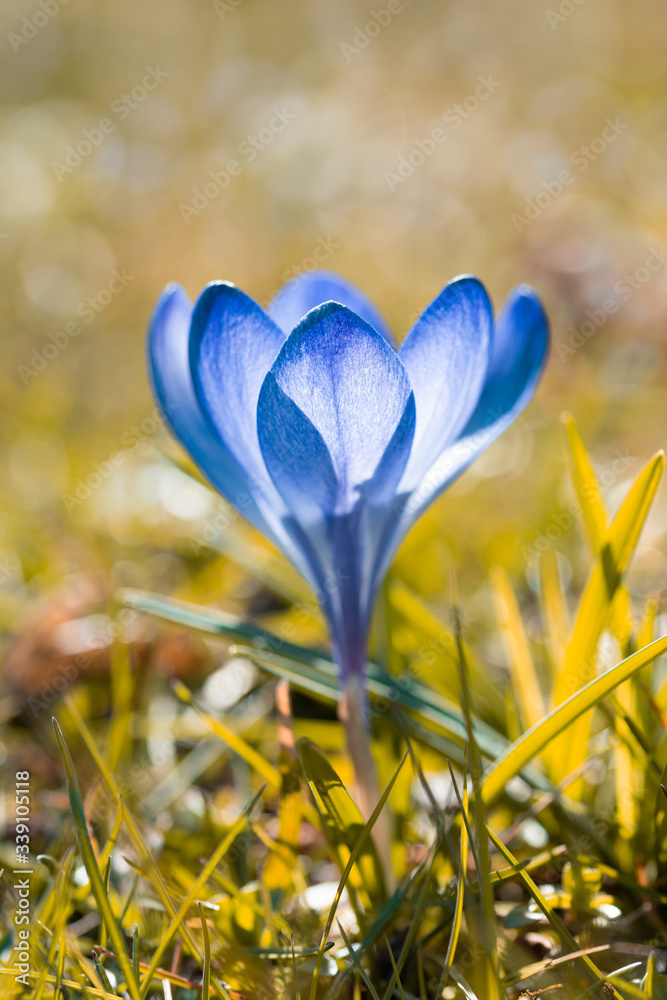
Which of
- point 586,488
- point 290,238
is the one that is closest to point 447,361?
point 586,488

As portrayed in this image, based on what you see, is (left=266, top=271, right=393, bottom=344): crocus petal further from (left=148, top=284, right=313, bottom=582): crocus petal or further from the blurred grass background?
the blurred grass background

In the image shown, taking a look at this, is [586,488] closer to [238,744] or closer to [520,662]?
[520,662]

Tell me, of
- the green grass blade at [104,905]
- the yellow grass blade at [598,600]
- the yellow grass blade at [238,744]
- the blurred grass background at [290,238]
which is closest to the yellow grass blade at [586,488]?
the yellow grass blade at [598,600]

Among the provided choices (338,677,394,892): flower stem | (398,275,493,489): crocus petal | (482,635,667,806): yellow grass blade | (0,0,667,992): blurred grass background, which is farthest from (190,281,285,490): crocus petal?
(0,0,667,992): blurred grass background

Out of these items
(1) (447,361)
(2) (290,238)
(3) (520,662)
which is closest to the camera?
(1) (447,361)

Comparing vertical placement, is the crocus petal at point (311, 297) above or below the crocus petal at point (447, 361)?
above

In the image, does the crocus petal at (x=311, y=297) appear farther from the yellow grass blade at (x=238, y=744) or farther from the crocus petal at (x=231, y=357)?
the yellow grass blade at (x=238, y=744)

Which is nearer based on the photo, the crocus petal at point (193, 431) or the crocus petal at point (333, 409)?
the crocus petal at point (333, 409)
